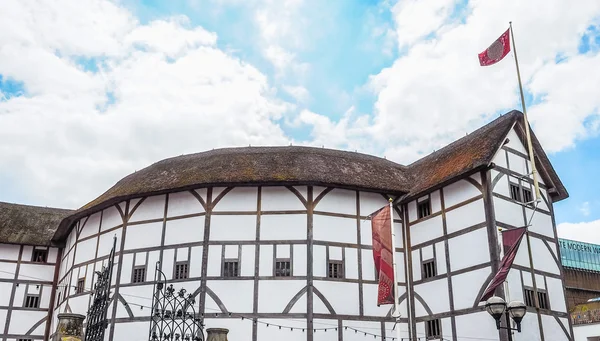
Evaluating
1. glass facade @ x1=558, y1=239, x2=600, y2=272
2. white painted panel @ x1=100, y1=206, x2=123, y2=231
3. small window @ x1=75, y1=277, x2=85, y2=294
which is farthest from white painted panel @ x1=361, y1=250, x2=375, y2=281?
glass facade @ x1=558, y1=239, x2=600, y2=272

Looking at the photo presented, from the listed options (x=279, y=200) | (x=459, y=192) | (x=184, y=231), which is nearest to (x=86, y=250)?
(x=184, y=231)

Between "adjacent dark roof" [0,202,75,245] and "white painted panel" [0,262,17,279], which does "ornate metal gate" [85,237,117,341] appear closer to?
"adjacent dark roof" [0,202,75,245]

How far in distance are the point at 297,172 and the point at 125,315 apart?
33.0 feet

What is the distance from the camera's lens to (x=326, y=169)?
26.9 m

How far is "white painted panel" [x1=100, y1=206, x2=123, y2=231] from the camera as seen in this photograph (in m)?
28.4

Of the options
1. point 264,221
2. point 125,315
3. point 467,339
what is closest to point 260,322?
point 264,221

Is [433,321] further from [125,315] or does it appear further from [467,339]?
[125,315]

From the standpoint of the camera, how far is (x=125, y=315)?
84.3 feet

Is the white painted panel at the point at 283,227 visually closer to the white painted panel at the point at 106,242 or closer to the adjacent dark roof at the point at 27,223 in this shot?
the white painted panel at the point at 106,242

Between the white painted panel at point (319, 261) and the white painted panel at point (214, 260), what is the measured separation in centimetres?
420

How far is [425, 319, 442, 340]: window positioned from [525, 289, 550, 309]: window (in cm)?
364

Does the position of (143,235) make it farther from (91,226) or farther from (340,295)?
(340,295)

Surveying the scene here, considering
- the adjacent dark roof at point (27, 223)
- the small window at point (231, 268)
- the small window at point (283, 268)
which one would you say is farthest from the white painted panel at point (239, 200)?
the adjacent dark roof at point (27, 223)

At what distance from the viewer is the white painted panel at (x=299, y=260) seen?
24719 mm
